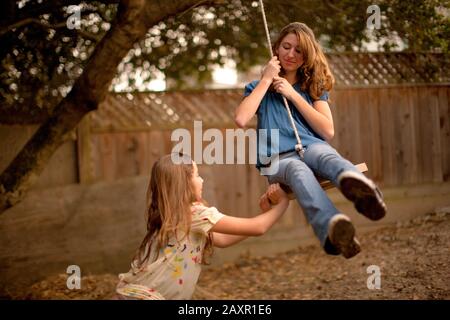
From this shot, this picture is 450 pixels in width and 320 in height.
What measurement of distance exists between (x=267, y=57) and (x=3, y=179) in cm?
388

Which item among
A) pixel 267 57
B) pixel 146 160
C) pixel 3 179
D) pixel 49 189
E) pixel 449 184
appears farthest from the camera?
pixel 267 57

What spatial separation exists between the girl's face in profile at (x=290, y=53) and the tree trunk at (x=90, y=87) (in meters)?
0.71

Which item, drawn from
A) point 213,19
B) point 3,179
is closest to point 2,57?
point 3,179

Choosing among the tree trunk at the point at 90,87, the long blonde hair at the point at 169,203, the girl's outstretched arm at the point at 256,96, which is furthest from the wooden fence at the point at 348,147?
the long blonde hair at the point at 169,203

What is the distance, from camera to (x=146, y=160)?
19.5 feet

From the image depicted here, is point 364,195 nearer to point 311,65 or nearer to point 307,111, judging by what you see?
point 307,111

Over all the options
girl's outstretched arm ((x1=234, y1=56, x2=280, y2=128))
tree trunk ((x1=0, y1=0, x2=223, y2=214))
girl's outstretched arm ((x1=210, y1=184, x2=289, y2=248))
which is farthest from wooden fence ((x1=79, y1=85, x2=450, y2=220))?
girl's outstretched arm ((x1=210, y1=184, x2=289, y2=248))

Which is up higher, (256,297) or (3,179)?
(3,179)

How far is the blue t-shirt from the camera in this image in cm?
296

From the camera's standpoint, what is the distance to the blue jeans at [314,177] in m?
2.52

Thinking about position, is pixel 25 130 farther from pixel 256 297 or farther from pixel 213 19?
pixel 256 297

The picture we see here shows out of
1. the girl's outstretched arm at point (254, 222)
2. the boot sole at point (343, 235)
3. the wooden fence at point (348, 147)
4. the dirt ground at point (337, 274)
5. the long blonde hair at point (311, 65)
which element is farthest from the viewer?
the wooden fence at point (348, 147)

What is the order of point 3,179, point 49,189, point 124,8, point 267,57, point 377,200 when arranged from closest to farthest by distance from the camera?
1. point 377,200
2. point 124,8
3. point 3,179
4. point 49,189
5. point 267,57

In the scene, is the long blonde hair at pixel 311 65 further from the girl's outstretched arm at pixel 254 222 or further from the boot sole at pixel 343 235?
the boot sole at pixel 343 235
